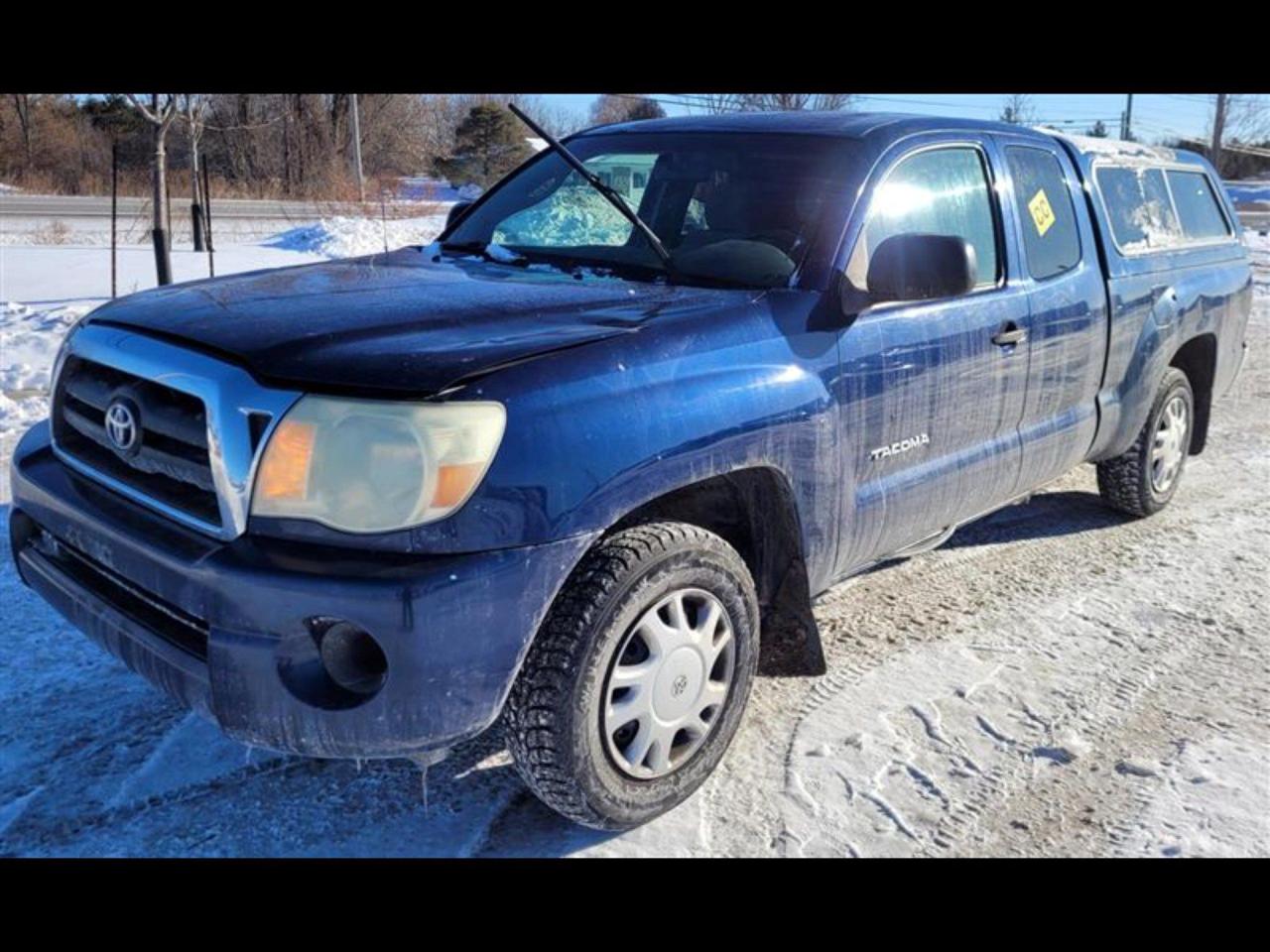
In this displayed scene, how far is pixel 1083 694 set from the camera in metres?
3.58

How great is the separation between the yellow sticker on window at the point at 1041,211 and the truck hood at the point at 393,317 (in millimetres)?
1705

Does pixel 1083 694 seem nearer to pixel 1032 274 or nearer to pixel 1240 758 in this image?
pixel 1240 758

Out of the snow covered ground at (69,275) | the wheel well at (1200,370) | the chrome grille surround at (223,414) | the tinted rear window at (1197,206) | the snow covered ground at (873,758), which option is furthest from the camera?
the snow covered ground at (69,275)

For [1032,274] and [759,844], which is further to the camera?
[1032,274]

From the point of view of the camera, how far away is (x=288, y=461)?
2.32 metres

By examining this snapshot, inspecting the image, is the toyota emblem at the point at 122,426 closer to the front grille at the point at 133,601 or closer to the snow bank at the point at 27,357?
the front grille at the point at 133,601

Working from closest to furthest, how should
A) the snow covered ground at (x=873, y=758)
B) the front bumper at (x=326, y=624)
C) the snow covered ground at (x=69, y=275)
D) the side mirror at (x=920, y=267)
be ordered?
1. the front bumper at (x=326, y=624)
2. the snow covered ground at (x=873, y=758)
3. the side mirror at (x=920, y=267)
4. the snow covered ground at (x=69, y=275)

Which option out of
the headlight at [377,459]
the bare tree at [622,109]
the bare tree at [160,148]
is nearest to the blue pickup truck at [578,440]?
the headlight at [377,459]

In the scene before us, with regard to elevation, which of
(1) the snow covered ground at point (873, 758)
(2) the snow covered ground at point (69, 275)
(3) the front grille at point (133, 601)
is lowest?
(1) the snow covered ground at point (873, 758)

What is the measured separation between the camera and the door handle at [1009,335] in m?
3.77

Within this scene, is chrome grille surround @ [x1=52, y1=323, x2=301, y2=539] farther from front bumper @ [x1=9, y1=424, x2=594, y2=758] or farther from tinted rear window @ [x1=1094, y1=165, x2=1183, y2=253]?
tinted rear window @ [x1=1094, y1=165, x2=1183, y2=253]

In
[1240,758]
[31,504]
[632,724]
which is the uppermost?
[31,504]

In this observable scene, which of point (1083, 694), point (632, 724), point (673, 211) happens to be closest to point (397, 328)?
point (632, 724)

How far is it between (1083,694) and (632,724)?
173 cm
